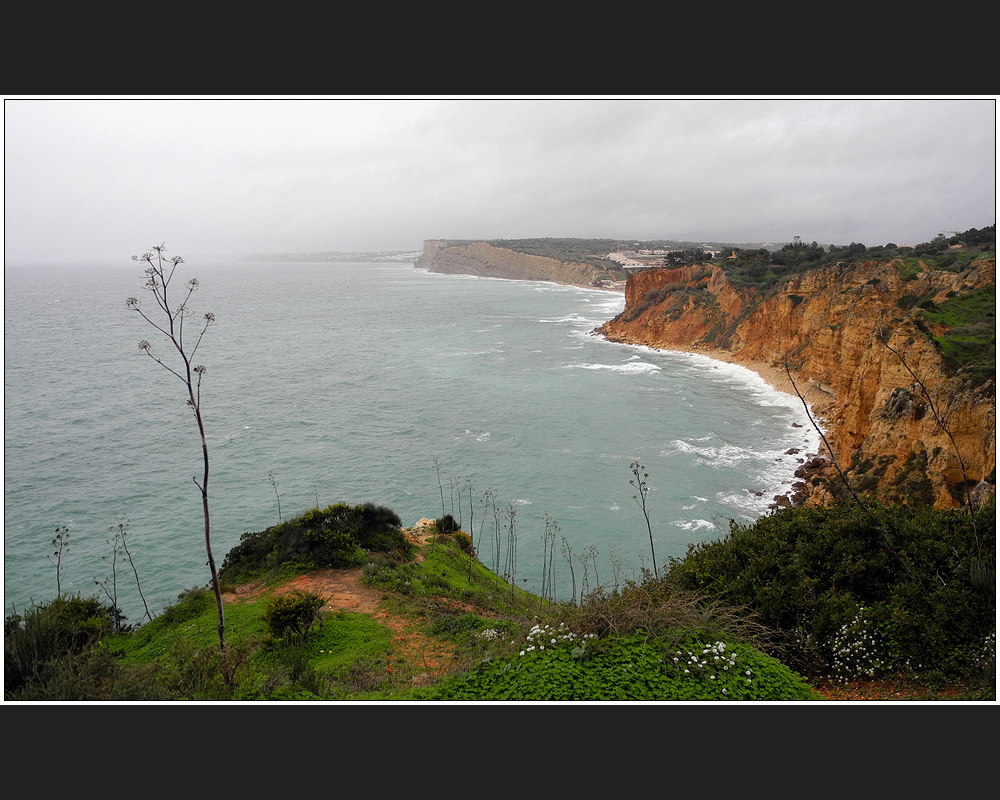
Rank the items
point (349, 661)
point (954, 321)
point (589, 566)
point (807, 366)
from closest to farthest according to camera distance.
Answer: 1. point (349, 661)
2. point (589, 566)
3. point (954, 321)
4. point (807, 366)

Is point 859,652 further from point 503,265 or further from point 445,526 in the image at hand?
point 503,265

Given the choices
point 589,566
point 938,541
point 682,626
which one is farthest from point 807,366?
point 682,626

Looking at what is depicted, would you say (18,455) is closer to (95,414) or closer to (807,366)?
(95,414)

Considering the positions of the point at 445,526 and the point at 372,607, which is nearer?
the point at 372,607

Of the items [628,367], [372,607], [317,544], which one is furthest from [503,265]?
[372,607]

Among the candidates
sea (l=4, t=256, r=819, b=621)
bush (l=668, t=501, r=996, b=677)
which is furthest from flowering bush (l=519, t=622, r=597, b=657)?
sea (l=4, t=256, r=819, b=621)

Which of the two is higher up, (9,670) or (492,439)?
(9,670)
